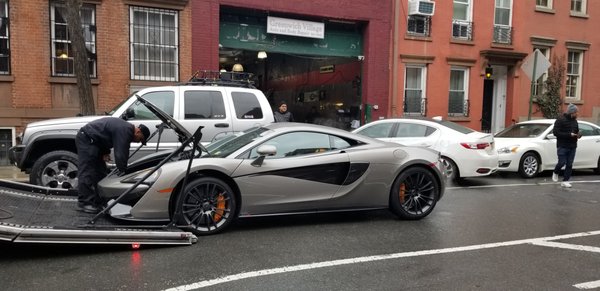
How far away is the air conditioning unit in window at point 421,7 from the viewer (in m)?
17.0

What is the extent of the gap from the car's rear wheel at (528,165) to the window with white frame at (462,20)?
7.73m

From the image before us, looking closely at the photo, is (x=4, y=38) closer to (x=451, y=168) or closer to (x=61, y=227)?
(x=61, y=227)

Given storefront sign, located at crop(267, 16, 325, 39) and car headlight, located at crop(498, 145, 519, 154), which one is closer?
car headlight, located at crop(498, 145, 519, 154)

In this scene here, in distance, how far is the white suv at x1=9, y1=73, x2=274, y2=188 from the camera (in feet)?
24.9

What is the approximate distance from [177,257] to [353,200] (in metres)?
2.47

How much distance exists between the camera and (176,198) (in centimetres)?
576

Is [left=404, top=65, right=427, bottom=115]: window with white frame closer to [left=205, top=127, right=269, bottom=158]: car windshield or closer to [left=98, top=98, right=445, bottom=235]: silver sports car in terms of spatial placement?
[left=98, top=98, right=445, bottom=235]: silver sports car

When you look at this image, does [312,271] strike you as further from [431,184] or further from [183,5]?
[183,5]

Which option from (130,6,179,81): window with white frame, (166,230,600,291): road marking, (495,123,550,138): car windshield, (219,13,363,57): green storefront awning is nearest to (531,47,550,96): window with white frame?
(219,13,363,57): green storefront awning

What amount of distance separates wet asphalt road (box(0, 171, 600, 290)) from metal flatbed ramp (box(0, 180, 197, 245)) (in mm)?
160

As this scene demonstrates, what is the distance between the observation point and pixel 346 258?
5125 millimetres

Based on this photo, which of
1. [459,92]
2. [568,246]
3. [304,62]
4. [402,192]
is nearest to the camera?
[568,246]

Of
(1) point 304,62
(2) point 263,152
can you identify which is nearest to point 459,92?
(1) point 304,62

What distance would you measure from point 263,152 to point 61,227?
2.29m
